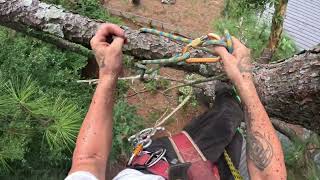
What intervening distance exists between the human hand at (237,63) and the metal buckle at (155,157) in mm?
457

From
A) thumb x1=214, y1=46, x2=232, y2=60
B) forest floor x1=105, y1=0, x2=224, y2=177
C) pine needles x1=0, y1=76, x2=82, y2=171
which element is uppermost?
thumb x1=214, y1=46, x2=232, y2=60

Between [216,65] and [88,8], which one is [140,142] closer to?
[216,65]

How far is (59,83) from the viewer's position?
2.86 m

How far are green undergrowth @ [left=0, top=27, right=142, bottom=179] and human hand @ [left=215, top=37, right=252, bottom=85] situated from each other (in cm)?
98

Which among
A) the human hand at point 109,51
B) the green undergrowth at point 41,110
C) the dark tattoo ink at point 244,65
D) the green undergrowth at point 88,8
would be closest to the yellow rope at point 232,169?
the dark tattoo ink at point 244,65

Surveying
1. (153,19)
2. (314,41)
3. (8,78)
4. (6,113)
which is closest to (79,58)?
(8,78)

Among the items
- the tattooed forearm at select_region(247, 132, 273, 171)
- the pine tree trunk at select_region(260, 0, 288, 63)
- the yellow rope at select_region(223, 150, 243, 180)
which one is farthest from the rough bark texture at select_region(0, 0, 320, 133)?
the pine tree trunk at select_region(260, 0, 288, 63)

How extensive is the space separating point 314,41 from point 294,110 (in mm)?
2882

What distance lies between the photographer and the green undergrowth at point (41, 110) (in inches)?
80.7

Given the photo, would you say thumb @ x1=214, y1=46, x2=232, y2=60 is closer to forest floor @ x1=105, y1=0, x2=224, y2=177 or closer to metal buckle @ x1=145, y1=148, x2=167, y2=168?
metal buckle @ x1=145, y1=148, x2=167, y2=168

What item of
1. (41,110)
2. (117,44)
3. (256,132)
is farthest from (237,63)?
(41,110)

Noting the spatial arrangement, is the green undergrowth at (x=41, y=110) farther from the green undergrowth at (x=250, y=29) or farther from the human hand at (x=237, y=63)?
the green undergrowth at (x=250, y=29)

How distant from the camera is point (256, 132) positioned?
53.4 inches

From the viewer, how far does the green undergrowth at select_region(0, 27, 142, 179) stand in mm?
2051
